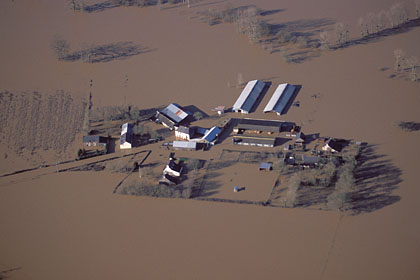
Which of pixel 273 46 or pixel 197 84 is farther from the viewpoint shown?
pixel 273 46

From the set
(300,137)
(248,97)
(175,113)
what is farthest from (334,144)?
(175,113)

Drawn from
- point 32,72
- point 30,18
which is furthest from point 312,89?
point 30,18

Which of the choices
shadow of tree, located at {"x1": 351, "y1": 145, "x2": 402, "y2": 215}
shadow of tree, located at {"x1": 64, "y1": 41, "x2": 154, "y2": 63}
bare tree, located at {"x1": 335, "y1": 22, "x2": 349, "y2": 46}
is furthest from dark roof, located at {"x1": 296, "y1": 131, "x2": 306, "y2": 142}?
shadow of tree, located at {"x1": 64, "y1": 41, "x2": 154, "y2": 63}

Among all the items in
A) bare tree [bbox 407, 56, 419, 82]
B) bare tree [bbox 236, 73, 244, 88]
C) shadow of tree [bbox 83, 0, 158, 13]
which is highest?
shadow of tree [bbox 83, 0, 158, 13]

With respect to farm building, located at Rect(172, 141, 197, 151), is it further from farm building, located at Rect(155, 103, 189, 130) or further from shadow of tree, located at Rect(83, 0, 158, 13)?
shadow of tree, located at Rect(83, 0, 158, 13)

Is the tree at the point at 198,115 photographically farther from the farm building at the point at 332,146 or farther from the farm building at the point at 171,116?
the farm building at the point at 332,146

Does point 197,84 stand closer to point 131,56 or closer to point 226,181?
point 131,56

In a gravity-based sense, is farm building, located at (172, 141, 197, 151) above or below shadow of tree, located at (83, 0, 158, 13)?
below
